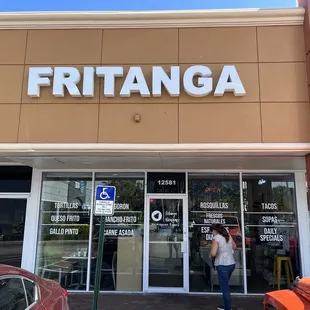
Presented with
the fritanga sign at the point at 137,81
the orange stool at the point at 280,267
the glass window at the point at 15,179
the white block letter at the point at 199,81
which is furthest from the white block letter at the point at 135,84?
the orange stool at the point at 280,267

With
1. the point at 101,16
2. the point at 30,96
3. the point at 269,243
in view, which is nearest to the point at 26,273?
the point at 30,96

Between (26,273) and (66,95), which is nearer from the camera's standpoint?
(26,273)

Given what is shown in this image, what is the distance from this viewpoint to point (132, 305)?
7.89 m

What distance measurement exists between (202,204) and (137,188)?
1.78m

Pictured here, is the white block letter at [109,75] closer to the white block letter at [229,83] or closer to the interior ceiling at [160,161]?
the interior ceiling at [160,161]

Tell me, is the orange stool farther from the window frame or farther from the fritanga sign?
the window frame

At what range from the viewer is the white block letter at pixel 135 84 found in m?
7.85

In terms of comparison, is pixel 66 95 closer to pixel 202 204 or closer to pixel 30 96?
pixel 30 96

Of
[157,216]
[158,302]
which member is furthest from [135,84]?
[158,302]

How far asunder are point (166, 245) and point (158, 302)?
5.05 feet

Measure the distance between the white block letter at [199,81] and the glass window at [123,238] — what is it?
294cm

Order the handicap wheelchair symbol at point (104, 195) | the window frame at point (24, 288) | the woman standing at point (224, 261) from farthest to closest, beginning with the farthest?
the woman standing at point (224, 261) < the handicap wheelchair symbol at point (104, 195) < the window frame at point (24, 288)

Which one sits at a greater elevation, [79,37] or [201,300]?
[79,37]

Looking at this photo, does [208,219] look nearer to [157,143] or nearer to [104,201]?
[157,143]
